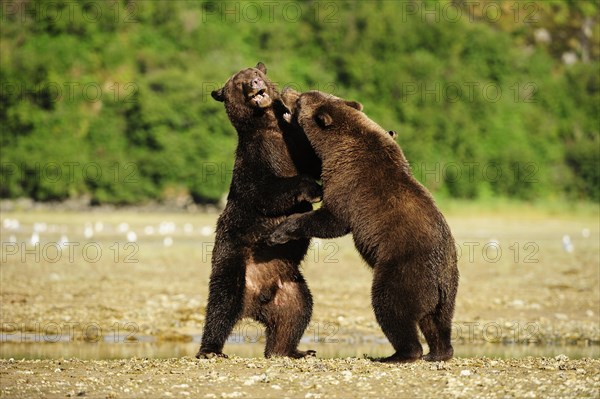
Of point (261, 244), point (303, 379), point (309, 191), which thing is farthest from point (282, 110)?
point (303, 379)

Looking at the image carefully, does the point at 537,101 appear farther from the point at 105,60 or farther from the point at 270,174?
the point at 270,174

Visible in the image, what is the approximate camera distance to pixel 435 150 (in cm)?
4969

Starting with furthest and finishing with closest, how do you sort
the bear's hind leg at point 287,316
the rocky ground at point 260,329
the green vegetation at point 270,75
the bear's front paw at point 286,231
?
the green vegetation at point 270,75 → the bear's hind leg at point 287,316 → the bear's front paw at point 286,231 → the rocky ground at point 260,329

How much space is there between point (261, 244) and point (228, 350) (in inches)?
131

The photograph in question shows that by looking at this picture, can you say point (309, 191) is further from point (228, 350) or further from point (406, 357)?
point (228, 350)

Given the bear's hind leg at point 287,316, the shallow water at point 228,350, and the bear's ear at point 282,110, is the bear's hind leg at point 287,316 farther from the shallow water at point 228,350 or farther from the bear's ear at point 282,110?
the shallow water at point 228,350

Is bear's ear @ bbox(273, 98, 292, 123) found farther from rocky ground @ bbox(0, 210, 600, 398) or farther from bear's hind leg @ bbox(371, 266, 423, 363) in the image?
rocky ground @ bbox(0, 210, 600, 398)

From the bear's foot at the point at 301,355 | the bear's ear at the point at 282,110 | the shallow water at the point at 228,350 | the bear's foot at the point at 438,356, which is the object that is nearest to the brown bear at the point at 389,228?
the bear's foot at the point at 438,356

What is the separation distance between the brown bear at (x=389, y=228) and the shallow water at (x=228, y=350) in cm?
303

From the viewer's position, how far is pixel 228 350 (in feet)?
42.6

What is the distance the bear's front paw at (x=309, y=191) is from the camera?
9641mm

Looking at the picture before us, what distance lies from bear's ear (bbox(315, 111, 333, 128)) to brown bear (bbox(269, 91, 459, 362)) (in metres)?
0.01

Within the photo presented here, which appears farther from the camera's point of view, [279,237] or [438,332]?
[279,237]

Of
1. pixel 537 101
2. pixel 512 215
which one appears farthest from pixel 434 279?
pixel 537 101
